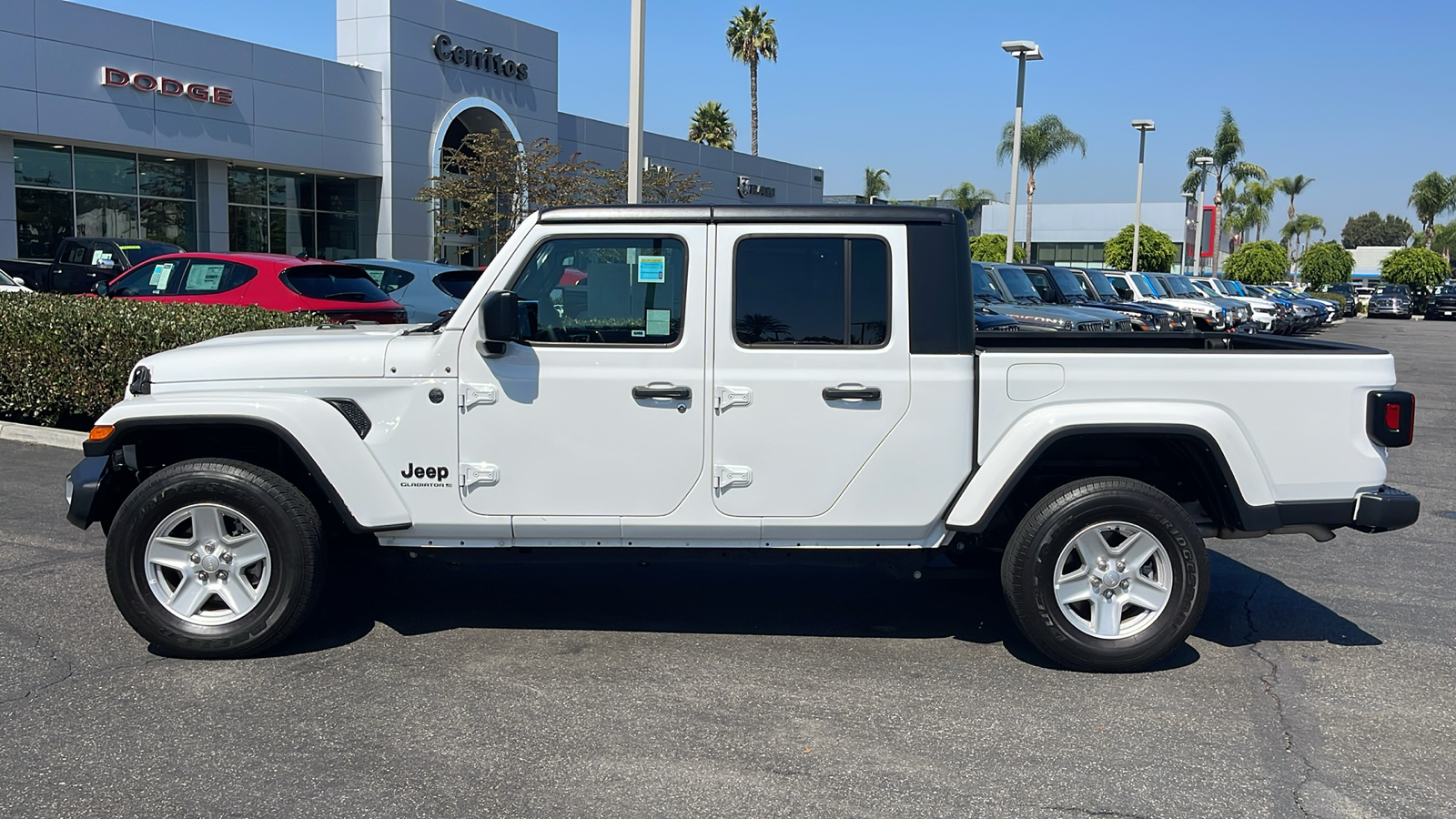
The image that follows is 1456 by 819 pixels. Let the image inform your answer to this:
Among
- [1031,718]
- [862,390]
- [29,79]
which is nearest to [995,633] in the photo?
[1031,718]

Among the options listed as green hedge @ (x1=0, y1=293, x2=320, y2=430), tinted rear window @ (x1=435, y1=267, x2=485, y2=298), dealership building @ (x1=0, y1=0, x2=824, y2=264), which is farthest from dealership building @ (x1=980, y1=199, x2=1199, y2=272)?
green hedge @ (x1=0, y1=293, x2=320, y2=430)

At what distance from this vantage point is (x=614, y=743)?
4195 mm

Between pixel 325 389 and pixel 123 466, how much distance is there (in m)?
1.06

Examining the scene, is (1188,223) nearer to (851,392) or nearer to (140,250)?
(140,250)

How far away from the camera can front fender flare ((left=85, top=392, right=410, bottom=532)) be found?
486 centimetres

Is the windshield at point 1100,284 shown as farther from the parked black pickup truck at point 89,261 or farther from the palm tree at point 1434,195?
the palm tree at point 1434,195

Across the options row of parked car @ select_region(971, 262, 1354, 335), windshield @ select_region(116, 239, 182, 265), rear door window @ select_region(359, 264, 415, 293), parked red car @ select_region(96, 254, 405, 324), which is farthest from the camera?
windshield @ select_region(116, 239, 182, 265)

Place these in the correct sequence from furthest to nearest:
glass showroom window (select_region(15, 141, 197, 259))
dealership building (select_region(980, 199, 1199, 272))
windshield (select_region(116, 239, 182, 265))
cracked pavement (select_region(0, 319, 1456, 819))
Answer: dealership building (select_region(980, 199, 1199, 272)) < glass showroom window (select_region(15, 141, 197, 259)) < windshield (select_region(116, 239, 182, 265)) < cracked pavement (select_region(0, 319, 1456, 819))

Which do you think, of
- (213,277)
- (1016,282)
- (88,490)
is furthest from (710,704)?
(1016,282)

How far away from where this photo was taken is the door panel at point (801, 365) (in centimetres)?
488

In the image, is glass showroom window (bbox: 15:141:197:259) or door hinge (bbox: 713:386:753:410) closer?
door hinge (bbox: 713:386:753:410)

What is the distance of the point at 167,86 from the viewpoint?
26.7 metres

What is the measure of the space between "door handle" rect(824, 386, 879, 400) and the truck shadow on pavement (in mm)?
779

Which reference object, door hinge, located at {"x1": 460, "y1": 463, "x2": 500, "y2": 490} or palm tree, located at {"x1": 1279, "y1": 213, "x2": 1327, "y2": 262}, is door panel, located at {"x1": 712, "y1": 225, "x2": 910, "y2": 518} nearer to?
door hinge, located at {"x1": 460, "y1": 463, "x2": 500, "y2": 490}
